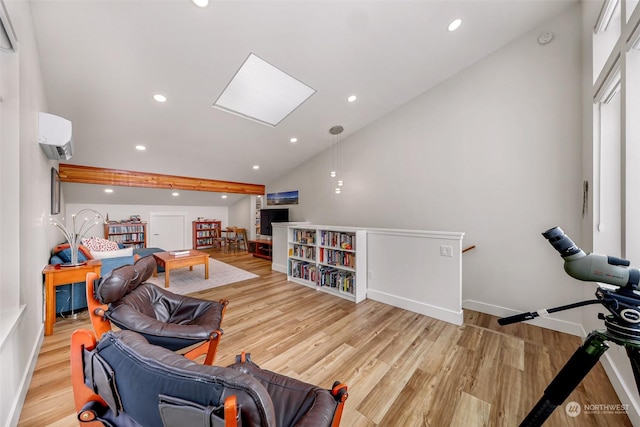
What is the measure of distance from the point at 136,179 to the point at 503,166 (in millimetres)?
6210

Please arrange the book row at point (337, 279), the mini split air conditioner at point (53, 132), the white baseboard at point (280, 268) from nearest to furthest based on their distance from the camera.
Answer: the mini split air conditioner at point (53, 132), the book row at point (337, 279), the white baseboard at point (280, 268)

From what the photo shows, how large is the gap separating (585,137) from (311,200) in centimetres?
412

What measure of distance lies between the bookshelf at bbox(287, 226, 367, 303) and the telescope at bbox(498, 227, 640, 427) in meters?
2.46

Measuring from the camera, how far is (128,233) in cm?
626

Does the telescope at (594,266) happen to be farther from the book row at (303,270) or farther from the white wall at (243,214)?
the white wall at (243,214)

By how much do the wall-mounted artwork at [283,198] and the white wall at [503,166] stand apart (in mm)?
2514

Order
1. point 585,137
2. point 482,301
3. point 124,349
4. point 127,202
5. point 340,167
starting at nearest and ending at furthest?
point 124,349, point 585,137, point 482,301, point 340,167, point 127,202

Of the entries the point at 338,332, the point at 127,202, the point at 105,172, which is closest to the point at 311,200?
the point at 338,332

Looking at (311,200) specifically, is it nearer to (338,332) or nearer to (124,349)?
(338,332)

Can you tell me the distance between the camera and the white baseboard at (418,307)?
2.62 m

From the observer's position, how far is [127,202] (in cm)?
623

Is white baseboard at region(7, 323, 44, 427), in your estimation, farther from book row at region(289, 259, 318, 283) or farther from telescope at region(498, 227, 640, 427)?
book row at region(289, 259, 318, 283)

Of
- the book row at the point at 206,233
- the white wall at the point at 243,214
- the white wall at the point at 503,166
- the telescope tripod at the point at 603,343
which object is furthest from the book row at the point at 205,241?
the telescope tripod at the point at 603,343

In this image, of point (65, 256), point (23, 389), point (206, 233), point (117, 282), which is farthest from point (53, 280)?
point (206, 233)
